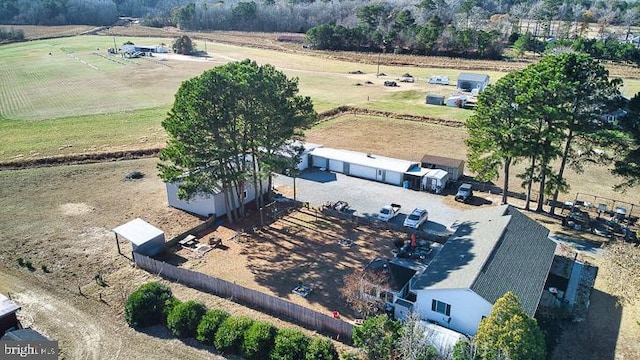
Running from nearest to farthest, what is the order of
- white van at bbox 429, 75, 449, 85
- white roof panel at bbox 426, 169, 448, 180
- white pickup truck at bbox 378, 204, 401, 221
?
white pickup truck at bbox 378, 204, 401, 221
white roof panel at bbox 426, 169, 448, 180
white van at bbox 429, 75, 449, 85

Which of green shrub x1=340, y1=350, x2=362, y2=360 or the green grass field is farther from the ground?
the green grass field

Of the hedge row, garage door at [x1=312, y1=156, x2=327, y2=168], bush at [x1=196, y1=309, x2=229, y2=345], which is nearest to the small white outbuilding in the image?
garage door at [x1=312, y1=156, x2=327, y2=168]

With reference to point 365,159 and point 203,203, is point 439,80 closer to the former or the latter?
point 365,159

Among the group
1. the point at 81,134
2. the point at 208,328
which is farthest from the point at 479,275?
the point at 81,134

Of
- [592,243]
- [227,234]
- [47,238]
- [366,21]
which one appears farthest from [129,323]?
[366,21]

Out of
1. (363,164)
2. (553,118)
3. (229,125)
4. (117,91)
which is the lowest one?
(363,164)

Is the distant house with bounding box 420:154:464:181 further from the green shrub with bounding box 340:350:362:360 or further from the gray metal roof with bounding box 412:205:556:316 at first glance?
the green shrub with bounding box 340:350:362:360

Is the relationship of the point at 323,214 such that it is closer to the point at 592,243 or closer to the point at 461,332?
the point at 461,332

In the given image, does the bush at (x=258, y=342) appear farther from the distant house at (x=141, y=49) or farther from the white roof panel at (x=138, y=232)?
the distant house at (x=141, y=49)
